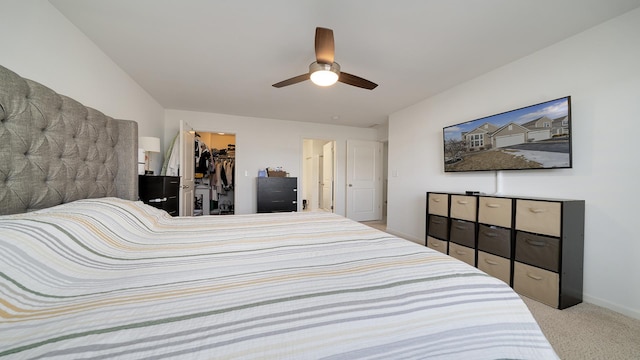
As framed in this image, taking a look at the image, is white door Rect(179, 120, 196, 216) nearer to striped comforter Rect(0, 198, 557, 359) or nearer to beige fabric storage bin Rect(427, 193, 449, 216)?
striped comforter Rect(0, 198, 557, 359)

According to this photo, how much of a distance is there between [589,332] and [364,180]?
3.78 m

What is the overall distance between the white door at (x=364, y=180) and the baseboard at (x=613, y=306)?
340 cm

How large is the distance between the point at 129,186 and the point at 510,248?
355 cm

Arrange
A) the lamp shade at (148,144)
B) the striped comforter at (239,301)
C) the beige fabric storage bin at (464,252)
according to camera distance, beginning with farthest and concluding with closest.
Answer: the lamp shade at (148,144)
the beige fabric storage bin at (464,252)
the striped comforter at (239,301)

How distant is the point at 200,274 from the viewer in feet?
2.39

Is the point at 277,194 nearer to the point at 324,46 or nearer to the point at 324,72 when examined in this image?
the point at 324,72

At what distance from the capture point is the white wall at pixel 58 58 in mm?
1303

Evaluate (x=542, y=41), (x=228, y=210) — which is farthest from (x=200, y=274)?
(x=228, y=210)

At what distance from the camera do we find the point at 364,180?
5008 millimetres

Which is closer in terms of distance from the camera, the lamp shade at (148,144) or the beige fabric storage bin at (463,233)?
the beige fabric storage bin at (463,233)

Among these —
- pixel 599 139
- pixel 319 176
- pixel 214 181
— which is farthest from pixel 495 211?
pixel 214 181

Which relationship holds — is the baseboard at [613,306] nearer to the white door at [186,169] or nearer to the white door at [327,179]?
the white door at [327,179]

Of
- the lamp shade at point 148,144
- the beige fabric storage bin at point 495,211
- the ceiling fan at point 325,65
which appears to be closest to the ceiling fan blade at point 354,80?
the ceiling fan at point 325,65

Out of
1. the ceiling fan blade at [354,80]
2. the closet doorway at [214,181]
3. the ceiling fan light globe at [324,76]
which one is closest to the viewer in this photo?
the ceiling fan light globe at [324,76]
